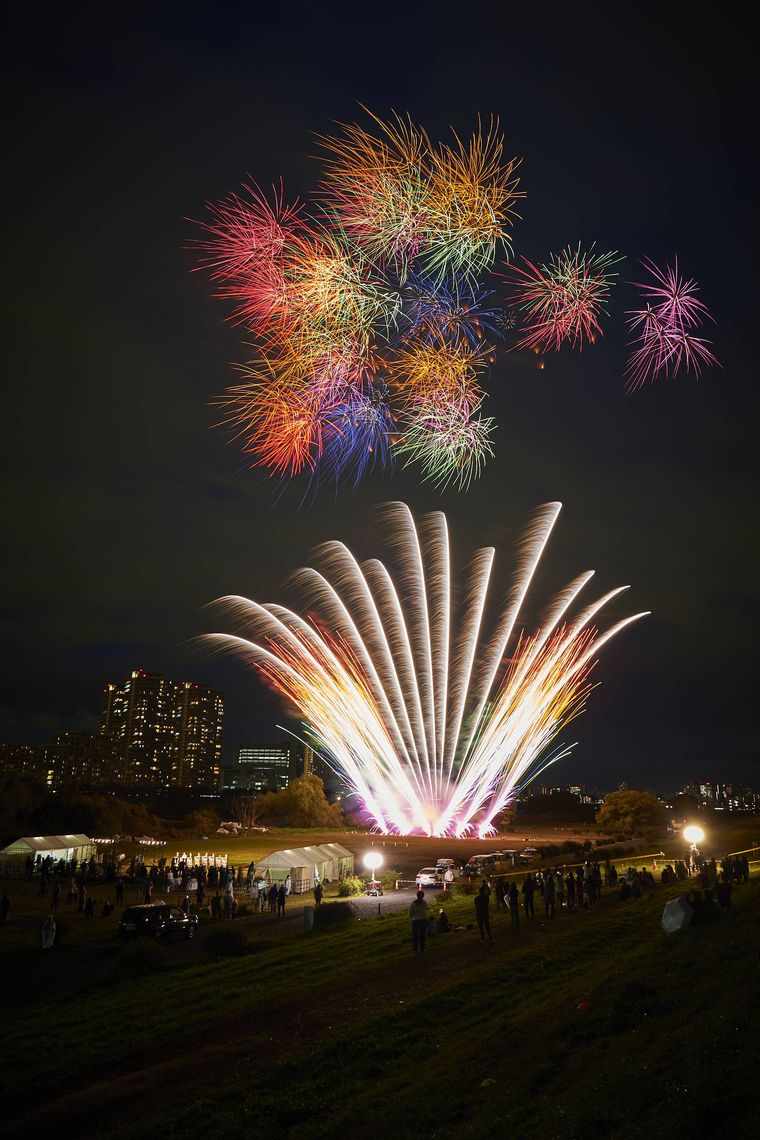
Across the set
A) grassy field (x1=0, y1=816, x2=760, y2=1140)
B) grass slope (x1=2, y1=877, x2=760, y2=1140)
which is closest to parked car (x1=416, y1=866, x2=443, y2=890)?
grassy field (x1=0, y1=816, x2=760, y2=1140)

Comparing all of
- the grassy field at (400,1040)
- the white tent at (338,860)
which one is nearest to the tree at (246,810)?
the white tent at (338,860)

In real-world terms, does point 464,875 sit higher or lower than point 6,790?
lower

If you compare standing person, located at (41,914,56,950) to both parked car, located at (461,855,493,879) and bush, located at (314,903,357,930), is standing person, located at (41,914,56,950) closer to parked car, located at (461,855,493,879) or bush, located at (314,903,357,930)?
bush, located at (314,903,357,930)

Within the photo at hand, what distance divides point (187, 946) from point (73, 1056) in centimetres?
1002

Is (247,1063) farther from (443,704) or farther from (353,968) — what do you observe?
(443,704)

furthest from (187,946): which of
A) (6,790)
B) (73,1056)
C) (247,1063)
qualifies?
(6,790)

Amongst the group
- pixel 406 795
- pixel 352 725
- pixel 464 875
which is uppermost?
pixel 352 725

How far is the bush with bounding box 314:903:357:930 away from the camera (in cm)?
2228

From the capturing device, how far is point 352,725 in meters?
42.3

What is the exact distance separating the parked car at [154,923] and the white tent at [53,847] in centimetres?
2278

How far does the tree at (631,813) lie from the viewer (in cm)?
7606

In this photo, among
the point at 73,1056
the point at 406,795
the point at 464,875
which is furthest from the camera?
the point at 406,795

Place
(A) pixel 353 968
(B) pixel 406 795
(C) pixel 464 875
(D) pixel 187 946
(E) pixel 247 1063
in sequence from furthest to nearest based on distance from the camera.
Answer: (B) pixel 406 795
(C) pixel 464 875
(D) pixel 187 946
(A) pixel 353 968
(E) pixel 247 1063

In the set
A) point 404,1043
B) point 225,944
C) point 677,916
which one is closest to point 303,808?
point 225,944
